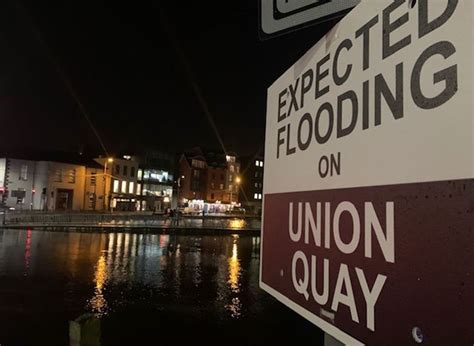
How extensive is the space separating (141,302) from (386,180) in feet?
35.2

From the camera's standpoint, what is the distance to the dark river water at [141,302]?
27.3ft

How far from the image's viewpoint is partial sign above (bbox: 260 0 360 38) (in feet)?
5.16

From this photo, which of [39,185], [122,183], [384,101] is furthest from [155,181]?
[384,101]

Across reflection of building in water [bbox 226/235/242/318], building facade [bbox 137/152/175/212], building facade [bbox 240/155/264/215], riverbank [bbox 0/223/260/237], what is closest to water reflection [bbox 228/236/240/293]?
reflection of building in water [bbox 226/235/242/318]

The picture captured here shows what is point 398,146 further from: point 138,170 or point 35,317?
point 138,170

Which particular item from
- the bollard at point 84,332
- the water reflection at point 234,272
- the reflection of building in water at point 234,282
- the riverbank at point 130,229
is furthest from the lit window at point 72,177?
the bollard at point 84,332

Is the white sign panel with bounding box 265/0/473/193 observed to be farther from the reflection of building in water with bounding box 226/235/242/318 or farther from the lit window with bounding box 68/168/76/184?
the lit window with bounding box 68/168/76/184

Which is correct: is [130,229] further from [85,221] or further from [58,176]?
[58,176]

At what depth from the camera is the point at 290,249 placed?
1.67 m

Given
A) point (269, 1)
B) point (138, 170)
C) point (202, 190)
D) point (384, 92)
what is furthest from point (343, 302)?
point (202, 190)

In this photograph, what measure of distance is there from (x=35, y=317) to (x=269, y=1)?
9745 millimetres

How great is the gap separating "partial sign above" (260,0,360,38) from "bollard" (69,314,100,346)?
10.3 ft

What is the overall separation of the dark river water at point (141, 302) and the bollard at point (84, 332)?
1995 millimetres

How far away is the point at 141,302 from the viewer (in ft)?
35.2
